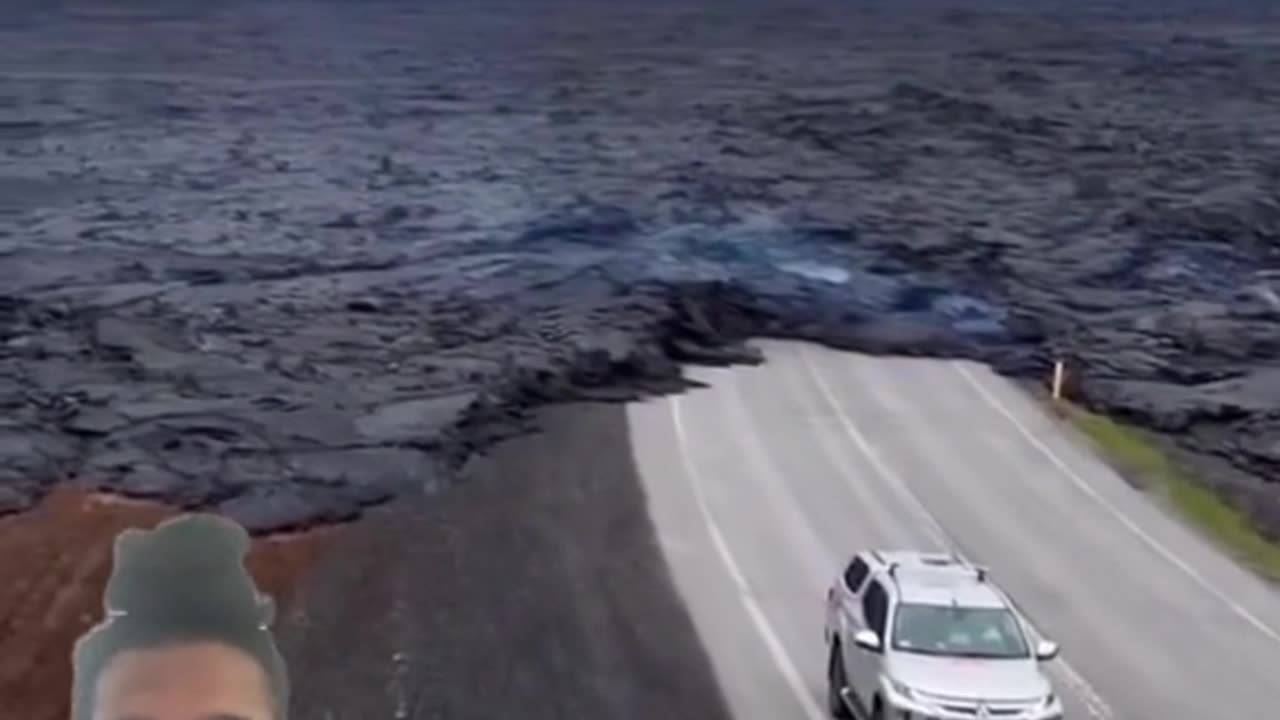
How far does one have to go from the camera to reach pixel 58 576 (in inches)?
1150

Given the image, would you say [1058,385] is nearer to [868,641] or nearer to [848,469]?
[848,469]

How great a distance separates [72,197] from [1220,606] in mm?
57541

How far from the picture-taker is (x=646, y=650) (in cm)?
2650

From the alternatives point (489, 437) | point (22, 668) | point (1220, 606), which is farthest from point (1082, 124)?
point (22, 668)

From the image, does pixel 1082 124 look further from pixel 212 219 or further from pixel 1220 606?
pixel 1220 606

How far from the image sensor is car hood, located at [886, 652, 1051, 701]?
20781 mm

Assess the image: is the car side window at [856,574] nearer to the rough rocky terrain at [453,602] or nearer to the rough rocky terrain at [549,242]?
the rough rocky terrain at [453,602]

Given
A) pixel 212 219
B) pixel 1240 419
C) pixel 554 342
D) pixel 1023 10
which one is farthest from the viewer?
pixel 1023 10

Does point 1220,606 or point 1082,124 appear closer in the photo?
point 1220,606

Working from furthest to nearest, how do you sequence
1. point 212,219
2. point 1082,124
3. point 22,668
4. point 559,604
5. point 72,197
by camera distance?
point 1082,124, point 72,197, point 212,219, point 559,604, point 22,668

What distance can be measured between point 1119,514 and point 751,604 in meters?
8.94

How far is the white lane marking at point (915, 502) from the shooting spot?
2494 centimetres
